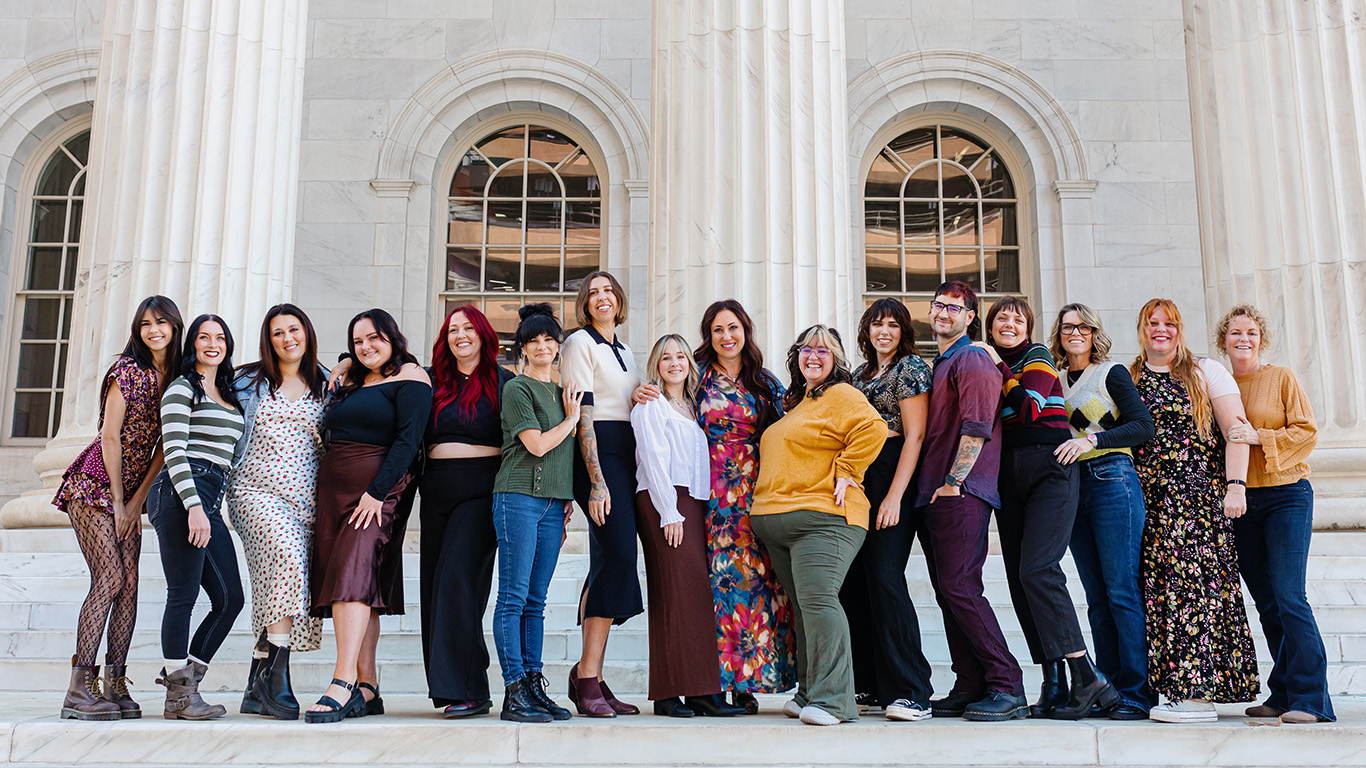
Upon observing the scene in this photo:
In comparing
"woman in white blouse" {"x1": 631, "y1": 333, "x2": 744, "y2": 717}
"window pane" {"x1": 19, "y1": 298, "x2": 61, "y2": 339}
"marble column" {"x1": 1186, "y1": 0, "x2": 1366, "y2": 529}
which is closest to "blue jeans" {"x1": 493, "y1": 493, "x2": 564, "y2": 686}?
"woman in white blouse" {"x1": 631, "y1": 333, "x2": 744, "y2": 717}

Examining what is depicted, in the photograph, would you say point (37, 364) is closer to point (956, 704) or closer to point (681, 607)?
point (681, 607)

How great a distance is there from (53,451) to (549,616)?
14.0 ft

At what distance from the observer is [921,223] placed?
14133mm

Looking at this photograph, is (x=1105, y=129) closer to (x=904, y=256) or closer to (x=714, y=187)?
(x=904, y=256)

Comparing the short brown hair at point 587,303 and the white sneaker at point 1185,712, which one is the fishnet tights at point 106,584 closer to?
the short brown hair at point 587,303

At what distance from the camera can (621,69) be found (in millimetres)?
13844

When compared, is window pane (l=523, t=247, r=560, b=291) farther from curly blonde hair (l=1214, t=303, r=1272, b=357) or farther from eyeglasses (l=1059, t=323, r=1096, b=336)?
curly blonde hair (l=1214, t=303, r=1272, b=357)

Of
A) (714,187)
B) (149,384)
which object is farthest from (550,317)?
(714,187)

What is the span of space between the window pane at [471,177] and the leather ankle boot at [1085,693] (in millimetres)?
10408

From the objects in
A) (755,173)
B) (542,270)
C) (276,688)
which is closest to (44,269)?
(542,270)

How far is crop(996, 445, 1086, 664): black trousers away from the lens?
529 cm

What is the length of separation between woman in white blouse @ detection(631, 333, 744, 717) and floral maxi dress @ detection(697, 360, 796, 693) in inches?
3.1

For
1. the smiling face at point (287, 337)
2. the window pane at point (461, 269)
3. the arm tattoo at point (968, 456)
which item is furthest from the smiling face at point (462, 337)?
the window pane at point (461, 269)

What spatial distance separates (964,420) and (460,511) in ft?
7.84
